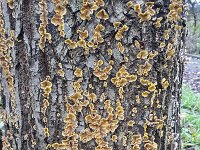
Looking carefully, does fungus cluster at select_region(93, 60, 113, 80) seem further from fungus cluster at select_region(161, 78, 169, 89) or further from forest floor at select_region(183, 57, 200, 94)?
forest floor at select_region(183, 57, 200, 94)

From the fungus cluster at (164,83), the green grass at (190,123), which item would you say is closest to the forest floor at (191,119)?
the green grass at (190,123)

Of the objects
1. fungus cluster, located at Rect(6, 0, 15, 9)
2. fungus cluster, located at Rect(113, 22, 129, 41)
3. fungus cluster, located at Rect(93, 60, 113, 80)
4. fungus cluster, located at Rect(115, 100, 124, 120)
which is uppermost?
fungus cluster, located at Rect(6, 0, 15, 9)

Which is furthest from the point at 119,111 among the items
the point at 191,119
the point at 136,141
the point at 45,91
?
the point at 191,119

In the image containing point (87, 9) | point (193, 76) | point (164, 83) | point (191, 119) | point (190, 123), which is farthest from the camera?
point (193, 76)

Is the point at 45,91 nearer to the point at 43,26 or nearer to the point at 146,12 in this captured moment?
the point at 43,26

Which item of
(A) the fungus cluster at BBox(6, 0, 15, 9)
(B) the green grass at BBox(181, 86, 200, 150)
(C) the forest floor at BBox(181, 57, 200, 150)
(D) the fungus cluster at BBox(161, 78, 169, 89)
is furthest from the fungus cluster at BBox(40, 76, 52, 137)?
(B) the green grass at BBox(181, 86, 200, 150)

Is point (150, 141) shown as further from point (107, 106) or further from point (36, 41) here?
point (36, 41)
